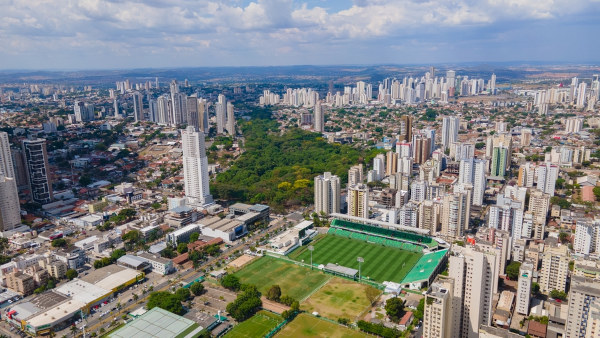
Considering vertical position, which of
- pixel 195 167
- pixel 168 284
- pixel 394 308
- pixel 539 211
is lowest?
pixel 168 284

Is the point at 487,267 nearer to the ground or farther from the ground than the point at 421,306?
farther from the ground

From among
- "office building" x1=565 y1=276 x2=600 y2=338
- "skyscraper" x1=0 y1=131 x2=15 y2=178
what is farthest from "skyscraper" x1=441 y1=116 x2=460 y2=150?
"skyscraper" x1=0 y1=131 x2=15 y2=178

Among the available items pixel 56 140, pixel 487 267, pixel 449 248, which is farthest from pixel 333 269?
pixel 56 140

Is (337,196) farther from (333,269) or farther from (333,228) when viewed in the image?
(333,269)

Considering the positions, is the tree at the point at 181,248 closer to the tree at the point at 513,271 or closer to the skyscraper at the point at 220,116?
the tree at the point at 513,271

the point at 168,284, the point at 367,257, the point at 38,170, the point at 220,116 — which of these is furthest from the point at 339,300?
the point at 220,116

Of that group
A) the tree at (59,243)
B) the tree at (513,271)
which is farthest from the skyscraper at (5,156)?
the tree at (513,271)

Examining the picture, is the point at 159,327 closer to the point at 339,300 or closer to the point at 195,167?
the point at 339,300
